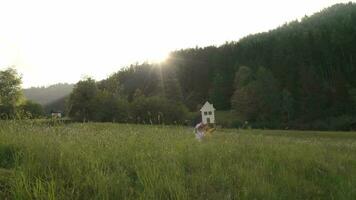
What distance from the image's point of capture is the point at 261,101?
3531 inches

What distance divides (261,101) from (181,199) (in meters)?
86.8

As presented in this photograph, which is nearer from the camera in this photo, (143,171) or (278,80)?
(143,171)

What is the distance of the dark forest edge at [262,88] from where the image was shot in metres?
72.9

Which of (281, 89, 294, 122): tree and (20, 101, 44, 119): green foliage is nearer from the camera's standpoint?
(20, 101, 44, 119): green foliage

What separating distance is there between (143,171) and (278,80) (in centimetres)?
10129

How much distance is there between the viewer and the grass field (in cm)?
462

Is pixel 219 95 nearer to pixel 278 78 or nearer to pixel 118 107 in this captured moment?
pixel 278 78

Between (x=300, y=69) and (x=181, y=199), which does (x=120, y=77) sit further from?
(x=181, y=199)

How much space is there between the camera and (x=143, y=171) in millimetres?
5316

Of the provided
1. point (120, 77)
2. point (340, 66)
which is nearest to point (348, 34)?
point (340, 66)

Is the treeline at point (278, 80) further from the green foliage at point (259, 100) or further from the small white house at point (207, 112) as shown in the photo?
the small white house at point (207, 112)

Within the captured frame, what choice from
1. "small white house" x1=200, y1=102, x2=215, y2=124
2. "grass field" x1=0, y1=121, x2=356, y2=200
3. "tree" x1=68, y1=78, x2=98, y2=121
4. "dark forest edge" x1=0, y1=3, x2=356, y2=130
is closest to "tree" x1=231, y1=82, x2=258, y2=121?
"dark forest edge" x1=0, y1=3, x2=356, y2=130

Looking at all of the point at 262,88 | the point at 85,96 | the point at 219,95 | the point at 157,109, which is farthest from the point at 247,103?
the point at 85,96

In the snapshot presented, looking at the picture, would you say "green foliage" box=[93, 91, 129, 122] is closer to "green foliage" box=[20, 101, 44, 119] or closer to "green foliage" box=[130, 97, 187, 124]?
"green foliage" box=[130, 97, 187, 124]
